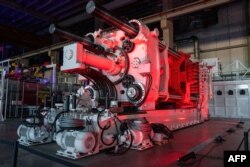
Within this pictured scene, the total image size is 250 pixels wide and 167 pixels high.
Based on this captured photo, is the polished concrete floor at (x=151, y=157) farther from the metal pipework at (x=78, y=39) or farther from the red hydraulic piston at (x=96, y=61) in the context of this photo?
the metal pipework at (x=78, y=39)

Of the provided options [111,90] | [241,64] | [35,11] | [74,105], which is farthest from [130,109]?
[241,64]

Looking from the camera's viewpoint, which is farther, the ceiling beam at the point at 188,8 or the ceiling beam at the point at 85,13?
the ceiling beam at the point at 85,13

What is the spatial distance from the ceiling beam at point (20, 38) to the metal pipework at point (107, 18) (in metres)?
8.60

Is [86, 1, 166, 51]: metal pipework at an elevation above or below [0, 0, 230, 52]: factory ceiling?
below

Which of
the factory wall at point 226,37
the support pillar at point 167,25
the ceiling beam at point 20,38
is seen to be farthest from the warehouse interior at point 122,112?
the factory wall at point 226,37

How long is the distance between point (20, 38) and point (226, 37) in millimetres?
11156

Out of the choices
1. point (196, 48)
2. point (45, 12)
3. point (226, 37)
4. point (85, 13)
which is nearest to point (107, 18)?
point (85, 13)

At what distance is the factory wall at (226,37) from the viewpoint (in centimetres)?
1144

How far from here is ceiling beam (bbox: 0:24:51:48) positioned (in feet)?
31.6

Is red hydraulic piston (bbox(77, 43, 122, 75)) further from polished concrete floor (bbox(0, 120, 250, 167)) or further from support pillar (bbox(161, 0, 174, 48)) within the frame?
support pillar (bbox(161, 0, 174, 48))

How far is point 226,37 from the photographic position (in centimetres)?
1205

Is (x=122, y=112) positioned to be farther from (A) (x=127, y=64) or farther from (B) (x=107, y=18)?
(B) (x=107, y=18)

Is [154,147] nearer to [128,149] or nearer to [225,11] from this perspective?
[128,149]

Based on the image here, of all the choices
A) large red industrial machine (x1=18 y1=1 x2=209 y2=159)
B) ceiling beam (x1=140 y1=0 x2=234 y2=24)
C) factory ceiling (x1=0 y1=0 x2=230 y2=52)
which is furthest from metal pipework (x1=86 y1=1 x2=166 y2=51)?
factory ceiling (x1=0 y1=0 x2=230 y2=52)
